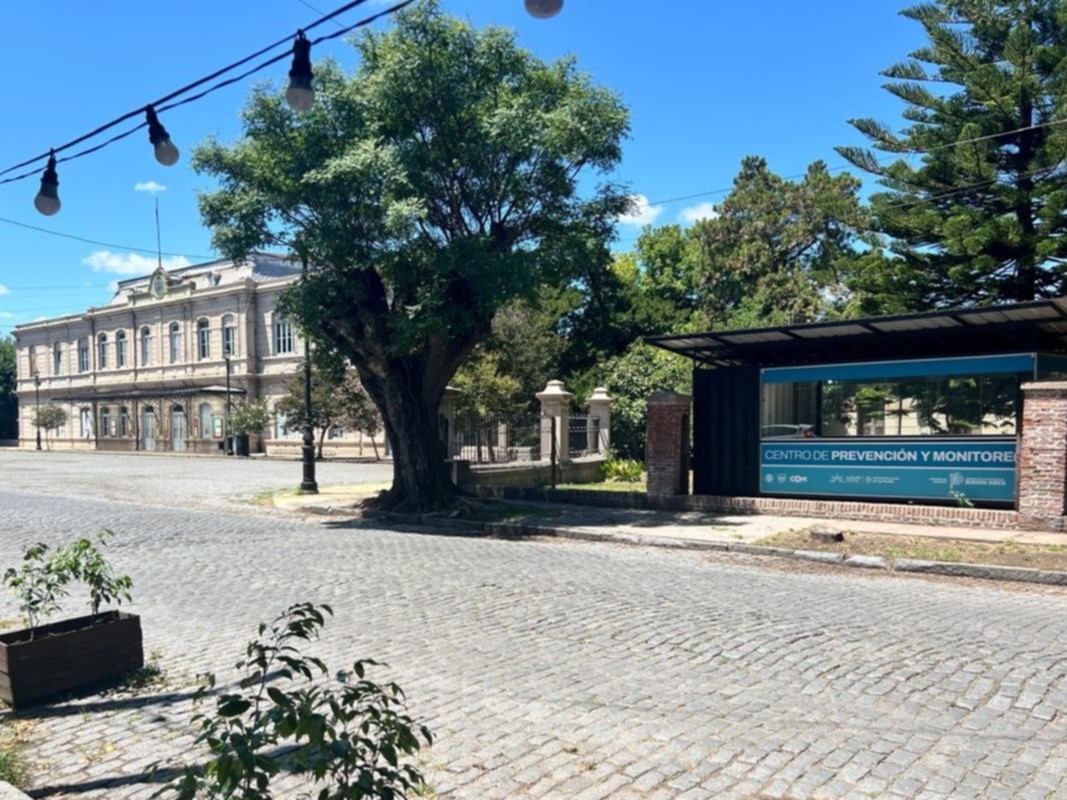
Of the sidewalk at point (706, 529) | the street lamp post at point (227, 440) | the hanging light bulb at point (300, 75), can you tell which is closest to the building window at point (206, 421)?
the street lamp post at point (227, 440)

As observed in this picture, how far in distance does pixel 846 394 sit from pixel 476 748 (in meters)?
12.5

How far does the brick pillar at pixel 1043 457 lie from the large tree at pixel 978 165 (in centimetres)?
1260

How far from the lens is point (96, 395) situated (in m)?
59.7

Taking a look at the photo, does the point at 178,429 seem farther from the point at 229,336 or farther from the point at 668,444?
the point at 668,444

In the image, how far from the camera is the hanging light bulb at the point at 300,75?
7203 mm

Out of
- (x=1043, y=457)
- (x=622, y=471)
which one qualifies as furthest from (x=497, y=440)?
(x=1043, y=457)

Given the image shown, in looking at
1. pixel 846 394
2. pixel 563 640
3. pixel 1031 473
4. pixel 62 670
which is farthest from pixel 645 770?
pixel 846 394

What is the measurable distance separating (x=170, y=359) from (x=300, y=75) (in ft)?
183

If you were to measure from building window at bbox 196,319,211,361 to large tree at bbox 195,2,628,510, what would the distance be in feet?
136

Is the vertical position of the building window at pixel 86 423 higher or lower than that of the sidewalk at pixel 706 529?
higher

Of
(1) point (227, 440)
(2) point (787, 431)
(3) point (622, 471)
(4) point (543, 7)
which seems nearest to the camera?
(4) point (543, 7)

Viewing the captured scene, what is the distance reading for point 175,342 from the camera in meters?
57.9

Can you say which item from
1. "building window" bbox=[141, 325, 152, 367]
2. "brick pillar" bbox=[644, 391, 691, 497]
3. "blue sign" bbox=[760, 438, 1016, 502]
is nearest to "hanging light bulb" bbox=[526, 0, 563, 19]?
"blue sign" bbox=[760, 438, 1016, 502]

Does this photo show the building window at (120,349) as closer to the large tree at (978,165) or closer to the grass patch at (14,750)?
the large tree at (978,165)
